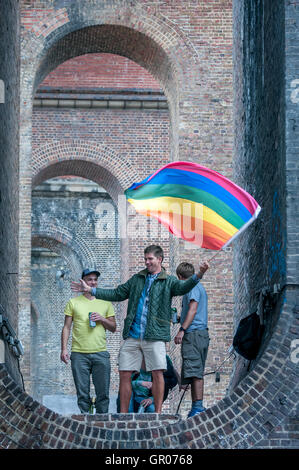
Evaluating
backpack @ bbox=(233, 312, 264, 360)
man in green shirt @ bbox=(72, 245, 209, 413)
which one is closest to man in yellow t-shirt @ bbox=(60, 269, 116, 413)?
man in green shirt @ bbox=(72, 245, 209, 413)

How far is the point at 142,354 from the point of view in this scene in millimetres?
8883

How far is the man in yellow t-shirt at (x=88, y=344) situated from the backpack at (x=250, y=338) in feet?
4.32

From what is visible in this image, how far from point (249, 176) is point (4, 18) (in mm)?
3516

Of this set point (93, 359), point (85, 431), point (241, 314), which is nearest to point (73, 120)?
point (241, 314)

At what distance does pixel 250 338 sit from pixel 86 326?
1679 millimetres

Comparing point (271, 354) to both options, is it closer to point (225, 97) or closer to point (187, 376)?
point (187, 376)

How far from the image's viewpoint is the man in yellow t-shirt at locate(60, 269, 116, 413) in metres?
9.38

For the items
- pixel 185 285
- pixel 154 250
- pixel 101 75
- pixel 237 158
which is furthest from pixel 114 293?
pixel 101 75

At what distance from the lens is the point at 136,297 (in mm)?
8898

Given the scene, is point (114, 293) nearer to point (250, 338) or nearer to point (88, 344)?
point (88, 344)

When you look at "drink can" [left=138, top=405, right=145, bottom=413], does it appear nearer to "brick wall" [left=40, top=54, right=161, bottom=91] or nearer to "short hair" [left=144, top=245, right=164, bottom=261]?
"short hair" [left=144, top=245, right=164, bottom=261]

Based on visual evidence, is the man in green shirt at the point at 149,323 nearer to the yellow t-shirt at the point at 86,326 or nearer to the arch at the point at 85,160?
the yellow t-shirt at the point at 86,326

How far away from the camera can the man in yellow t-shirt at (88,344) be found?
9.38 meters

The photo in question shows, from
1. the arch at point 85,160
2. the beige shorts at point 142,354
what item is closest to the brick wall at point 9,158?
the beige shorts at point 142,354
